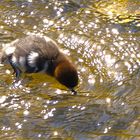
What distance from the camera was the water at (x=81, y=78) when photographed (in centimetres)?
491

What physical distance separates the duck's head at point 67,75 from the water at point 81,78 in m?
0.10

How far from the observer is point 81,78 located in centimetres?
571

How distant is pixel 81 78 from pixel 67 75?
0.25 metres

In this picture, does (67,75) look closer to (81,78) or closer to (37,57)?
(81,78)

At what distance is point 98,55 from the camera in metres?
6.06

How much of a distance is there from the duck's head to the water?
0.32ft

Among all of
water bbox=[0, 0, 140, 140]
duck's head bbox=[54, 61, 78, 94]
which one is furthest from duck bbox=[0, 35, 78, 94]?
water bbox=[0, 0, 140, 140]

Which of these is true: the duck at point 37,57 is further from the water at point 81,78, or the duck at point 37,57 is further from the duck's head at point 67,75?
the water at point 81,78

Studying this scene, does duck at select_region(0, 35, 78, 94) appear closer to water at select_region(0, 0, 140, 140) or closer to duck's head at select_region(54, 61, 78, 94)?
duck's head at select_region(54, 61, 78, 94)

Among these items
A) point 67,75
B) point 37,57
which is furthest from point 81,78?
A: point 37,57

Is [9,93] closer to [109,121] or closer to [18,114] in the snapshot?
[18,114]

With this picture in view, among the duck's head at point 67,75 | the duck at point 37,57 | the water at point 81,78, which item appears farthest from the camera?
the duck at point 37,57

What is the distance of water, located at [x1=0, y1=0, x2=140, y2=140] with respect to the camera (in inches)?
193

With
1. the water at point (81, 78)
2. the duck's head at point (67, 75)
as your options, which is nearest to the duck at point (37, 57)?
the duck's head at point (67, 75)
